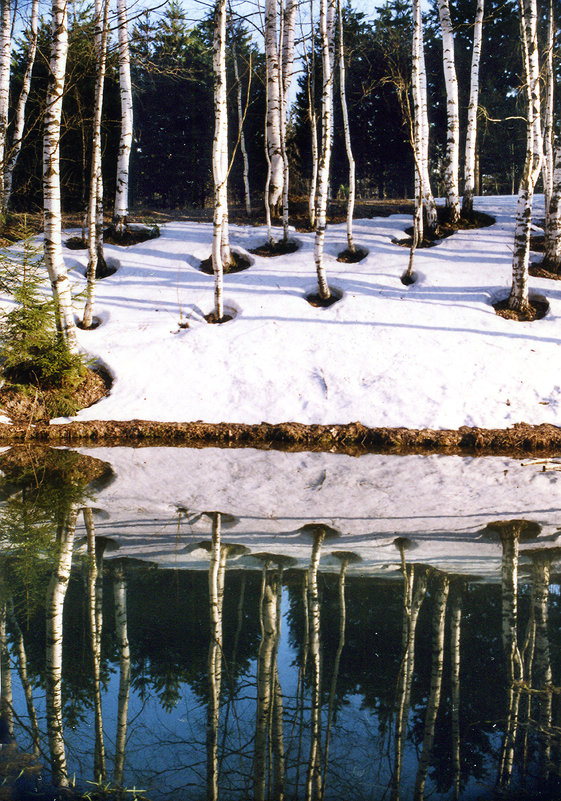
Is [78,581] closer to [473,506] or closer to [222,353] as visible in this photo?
[473,506]

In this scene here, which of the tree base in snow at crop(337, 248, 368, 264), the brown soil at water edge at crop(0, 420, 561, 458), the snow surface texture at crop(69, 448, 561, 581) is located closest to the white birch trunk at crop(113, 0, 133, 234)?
the tree base in snow at crop(337, 248, 368, 264)

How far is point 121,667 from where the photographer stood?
3.49 m

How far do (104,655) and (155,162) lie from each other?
32.8 m

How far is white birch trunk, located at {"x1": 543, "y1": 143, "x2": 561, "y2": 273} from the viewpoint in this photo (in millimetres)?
14008

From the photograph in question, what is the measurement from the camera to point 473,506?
6574 mm

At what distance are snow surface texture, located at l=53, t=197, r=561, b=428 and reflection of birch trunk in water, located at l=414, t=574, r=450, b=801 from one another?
567cm

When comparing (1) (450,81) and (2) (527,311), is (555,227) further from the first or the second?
(1) (450,81)

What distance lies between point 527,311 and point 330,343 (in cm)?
439

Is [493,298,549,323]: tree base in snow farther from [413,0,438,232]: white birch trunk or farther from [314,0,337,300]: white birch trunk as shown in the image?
[413,0,438,232]: white birch trunk

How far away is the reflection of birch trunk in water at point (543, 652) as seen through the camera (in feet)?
9.81

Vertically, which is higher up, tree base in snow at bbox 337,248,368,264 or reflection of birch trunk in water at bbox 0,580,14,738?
tree base in snow at bbox 337,248,368,264

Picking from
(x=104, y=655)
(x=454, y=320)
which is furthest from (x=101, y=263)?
(x=104, y=655)

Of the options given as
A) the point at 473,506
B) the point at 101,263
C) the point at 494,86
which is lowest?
the point at 473,506

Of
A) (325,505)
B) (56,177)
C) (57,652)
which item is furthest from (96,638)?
(56,177)
